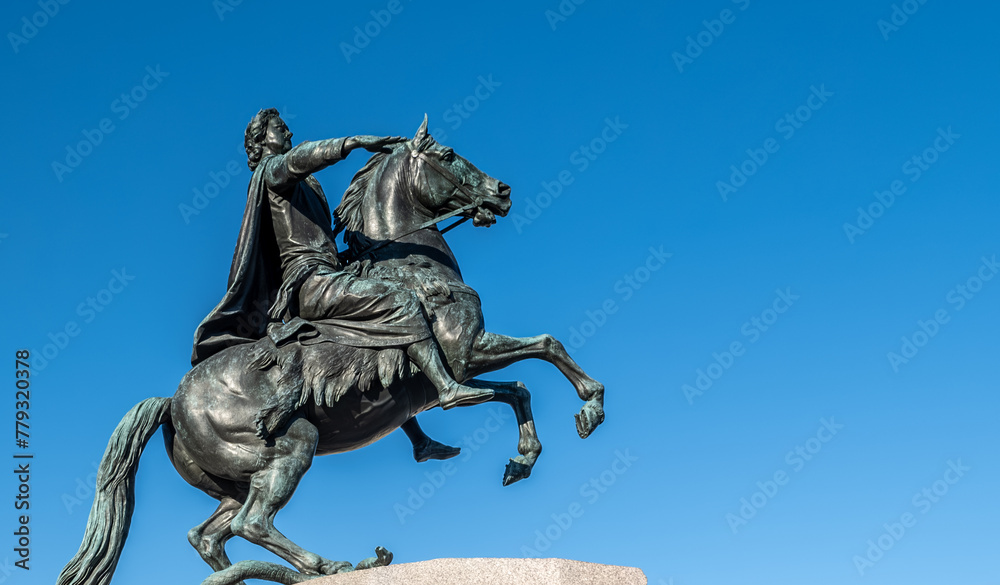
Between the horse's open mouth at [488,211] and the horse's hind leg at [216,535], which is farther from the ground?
the horse's open mouth at [488,211]

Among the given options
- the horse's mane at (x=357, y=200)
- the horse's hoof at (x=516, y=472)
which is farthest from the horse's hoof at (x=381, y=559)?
the horse's mane at (x=357, y=200)

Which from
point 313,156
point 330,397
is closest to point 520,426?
point 330,397

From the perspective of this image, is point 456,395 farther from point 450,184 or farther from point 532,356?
point 450,184

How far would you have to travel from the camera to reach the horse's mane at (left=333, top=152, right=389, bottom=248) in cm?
1059

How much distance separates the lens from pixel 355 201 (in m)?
10.7

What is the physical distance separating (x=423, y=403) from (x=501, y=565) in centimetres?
240

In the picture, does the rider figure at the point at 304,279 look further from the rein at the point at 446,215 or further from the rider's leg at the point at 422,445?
the rein at the point at 446,215

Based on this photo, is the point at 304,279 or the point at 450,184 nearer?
the point at 304,279

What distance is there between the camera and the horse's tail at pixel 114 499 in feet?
29.8

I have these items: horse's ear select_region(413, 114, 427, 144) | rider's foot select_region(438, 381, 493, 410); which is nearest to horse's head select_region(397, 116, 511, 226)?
horse's ear select_region(413, 114, 427, 144)

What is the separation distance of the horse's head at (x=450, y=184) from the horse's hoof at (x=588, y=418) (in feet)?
6.08

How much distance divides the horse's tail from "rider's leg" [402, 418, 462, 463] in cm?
214

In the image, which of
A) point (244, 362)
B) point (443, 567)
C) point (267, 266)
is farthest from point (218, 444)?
point (443, 567)

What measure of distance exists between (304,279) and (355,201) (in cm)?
102
